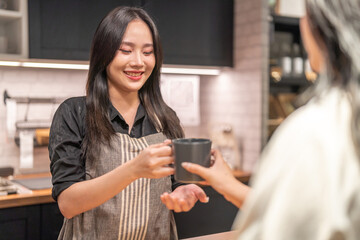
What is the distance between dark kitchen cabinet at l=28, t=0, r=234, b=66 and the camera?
7.69ft

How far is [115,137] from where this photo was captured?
51.8 inches

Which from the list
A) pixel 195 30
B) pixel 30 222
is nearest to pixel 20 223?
pixel 30 222

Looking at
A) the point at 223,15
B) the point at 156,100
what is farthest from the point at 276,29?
the point at 156,100

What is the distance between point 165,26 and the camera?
8.94ft

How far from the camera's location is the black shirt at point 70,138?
118cm

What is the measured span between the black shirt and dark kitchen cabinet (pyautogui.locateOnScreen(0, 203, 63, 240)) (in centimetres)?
98

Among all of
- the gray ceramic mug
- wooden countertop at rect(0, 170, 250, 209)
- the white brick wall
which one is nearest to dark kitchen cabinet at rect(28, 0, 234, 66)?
the white brick wall

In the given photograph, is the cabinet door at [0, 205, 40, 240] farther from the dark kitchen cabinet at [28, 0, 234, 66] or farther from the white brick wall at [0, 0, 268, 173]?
the dark kitchen cabinet at [28, 0, 234, 66]

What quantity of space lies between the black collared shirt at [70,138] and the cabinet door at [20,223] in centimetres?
98

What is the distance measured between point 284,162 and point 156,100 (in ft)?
3.27

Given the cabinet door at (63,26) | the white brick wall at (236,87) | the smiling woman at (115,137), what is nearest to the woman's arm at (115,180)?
the smiling woman at (115,137)

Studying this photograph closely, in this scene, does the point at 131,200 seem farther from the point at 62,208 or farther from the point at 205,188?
the point at 205,188

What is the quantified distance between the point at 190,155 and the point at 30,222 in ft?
5.08

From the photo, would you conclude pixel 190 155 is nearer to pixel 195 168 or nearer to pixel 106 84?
pixel 195 168
